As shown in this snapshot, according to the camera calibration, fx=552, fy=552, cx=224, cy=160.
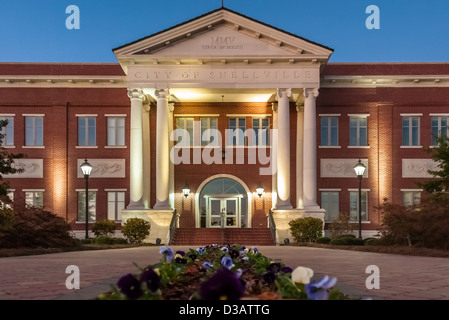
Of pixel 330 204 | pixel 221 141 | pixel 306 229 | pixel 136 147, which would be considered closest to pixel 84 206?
pixel 136 147

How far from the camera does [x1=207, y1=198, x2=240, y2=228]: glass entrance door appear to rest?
37.1 meters

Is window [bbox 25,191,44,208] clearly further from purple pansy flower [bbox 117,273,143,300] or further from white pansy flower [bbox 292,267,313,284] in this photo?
white pansy flower [bbox 292,267,313,284]

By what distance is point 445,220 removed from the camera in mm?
20469

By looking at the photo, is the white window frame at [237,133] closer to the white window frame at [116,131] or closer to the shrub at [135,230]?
the white window frame at [116,131]

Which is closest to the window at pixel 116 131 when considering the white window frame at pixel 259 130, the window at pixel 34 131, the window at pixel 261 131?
the window at pixel 34 131

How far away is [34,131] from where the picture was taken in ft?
122

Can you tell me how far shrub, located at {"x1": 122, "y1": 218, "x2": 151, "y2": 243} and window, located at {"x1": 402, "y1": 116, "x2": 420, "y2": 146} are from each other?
1820cm

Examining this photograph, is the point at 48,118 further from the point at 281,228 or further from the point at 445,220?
the point at 445,220

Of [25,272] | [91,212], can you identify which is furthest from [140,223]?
[25,272]

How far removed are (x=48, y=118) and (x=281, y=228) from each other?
17.2 m

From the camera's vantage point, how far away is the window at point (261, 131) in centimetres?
3703

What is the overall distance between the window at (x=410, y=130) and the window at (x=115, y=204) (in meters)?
19.2

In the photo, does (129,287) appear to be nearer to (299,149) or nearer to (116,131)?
(299,149)

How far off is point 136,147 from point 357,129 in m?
14.8
